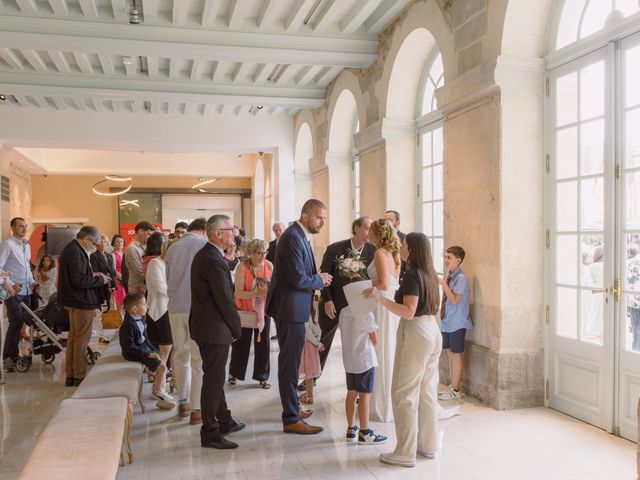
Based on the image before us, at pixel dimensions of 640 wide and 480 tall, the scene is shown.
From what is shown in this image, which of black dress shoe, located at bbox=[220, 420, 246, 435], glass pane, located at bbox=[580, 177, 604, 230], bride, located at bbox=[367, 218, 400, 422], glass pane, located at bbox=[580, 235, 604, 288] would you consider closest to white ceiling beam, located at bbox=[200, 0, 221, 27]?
bride, located at bbox=[367, 218, 400, 422]

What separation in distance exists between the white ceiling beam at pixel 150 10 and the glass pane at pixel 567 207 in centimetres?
469

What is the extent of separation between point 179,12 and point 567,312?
532 centimetres

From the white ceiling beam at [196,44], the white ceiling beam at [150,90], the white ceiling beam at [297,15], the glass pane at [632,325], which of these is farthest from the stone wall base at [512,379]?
the white ceiling beam at [150,90]

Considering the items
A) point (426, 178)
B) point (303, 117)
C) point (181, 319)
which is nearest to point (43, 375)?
point (181, 319)

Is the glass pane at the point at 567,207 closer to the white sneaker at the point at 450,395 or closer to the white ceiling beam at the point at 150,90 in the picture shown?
the white sneaker at the point at 450,395

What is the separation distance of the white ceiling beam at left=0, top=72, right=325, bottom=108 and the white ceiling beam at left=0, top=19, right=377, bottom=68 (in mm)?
2416

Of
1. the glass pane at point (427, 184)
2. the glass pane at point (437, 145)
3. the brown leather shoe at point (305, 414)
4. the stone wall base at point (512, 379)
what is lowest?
the brown leather shoe at point (305, 414)

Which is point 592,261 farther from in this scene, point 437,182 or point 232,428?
point 232,428

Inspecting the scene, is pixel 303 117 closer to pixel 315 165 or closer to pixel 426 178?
pixel 315 165

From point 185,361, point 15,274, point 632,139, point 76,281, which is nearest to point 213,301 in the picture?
point 185,361

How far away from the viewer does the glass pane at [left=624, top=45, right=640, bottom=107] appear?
421 centimetres

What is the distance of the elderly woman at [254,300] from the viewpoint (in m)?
5.65

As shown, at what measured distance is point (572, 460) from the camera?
3.93 m

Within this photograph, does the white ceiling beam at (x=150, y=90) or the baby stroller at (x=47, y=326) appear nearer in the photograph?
the baby stroller at (x=47, y=326)
